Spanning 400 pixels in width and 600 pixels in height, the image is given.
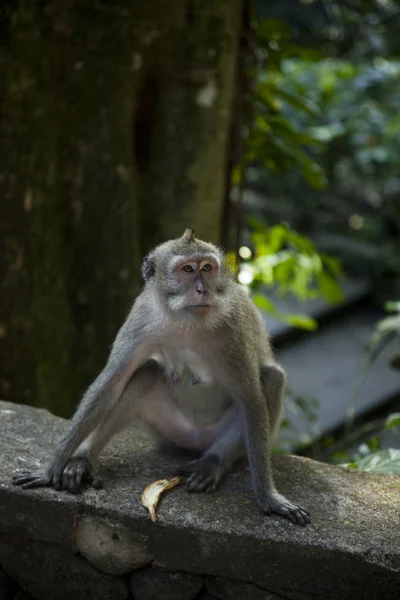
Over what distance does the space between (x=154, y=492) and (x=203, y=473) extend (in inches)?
9.1

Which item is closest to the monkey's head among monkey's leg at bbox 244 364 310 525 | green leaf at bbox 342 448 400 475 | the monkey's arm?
the monkey's arm

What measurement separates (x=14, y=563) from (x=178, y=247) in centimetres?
133

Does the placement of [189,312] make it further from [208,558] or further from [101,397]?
[208,558]

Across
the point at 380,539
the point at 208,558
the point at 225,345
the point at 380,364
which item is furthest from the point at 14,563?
the point at 380,364

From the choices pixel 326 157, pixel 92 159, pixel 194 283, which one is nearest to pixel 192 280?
pixel 194 283

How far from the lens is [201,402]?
151 inches

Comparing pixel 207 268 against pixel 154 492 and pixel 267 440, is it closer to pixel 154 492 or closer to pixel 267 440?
pixel 267 440

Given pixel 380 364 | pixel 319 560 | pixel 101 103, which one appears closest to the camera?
pixel 319 560

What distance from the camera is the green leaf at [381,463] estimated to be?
4.06 m

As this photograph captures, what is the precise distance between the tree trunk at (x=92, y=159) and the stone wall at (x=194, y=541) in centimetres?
131

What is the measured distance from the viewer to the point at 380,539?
10.5ft

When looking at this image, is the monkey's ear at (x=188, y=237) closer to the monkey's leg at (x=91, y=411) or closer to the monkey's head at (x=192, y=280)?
the monkey's head at (x=192, y=280)

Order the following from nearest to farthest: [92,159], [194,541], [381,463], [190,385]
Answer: [194,541], [190,385], [381,463], [92,159]

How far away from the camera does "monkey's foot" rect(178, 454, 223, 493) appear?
3.48 metres
